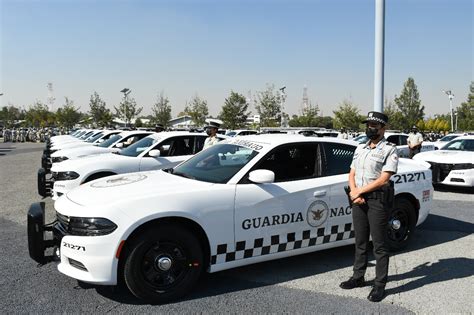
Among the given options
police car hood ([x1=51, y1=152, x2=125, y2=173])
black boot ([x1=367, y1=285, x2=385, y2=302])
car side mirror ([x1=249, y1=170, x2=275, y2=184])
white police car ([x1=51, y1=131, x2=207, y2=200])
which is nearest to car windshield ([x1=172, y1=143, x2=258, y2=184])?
car side mirror ([x1=249, y1=170, x2=275, y2=184])

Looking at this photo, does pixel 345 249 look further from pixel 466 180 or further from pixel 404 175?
pixel 466 180

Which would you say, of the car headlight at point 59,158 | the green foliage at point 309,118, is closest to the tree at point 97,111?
the green foliage at point 309,118

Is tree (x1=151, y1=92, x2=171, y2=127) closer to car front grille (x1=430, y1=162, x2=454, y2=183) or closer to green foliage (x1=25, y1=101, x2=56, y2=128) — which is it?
green foliage (x1=25, y1=101, x2=56, y2=128)

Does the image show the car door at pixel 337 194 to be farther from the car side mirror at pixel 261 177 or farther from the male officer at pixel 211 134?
the male officer at pixel 211 134

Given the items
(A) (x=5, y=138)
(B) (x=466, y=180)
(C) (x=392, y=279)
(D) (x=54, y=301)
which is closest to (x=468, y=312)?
(C) (x=392, y=279)

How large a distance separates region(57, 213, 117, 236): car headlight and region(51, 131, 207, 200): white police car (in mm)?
3825

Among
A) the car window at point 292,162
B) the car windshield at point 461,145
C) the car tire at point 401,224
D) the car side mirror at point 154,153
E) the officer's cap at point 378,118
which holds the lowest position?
the car tire at point 401,224

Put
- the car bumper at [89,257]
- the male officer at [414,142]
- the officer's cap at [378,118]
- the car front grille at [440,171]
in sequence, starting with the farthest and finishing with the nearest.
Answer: the male officer at [414,142] → the car front grille at [440,171] → the officer's cap at [378,118] → the car bumper at [89,257]

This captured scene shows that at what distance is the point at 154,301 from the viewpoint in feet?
12.1

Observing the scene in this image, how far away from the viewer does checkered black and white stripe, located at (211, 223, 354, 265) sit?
158 inches

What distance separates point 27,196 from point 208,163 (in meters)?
6.13

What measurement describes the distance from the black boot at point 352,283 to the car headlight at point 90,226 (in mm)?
2270

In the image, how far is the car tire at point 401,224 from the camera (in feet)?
16.9

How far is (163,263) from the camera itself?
146 inches
